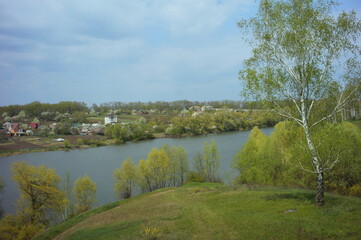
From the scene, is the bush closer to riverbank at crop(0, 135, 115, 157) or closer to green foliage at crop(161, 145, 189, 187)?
green foliage at crop(161, 145, 189, 187)

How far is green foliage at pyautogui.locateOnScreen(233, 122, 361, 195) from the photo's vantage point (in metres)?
13.2

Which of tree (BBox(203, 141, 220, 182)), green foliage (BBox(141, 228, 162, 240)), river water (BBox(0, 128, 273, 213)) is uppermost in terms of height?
green foliage (BBox(141, 228, 162, 240))

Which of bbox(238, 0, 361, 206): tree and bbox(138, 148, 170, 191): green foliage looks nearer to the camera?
bbox(238, 0, 361, 206): tree

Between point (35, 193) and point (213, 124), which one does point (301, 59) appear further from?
point (213, 124)

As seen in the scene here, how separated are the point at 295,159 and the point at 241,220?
4.37 metres

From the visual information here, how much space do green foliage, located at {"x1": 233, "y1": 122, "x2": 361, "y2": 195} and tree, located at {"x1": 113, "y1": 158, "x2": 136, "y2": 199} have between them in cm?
1440

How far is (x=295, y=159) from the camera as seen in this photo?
1352 cm

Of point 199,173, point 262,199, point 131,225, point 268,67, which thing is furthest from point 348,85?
point 199,173

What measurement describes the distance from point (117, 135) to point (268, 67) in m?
79.9

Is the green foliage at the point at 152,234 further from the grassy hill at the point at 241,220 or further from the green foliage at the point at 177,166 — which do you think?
the green foliage at the point at 177,166

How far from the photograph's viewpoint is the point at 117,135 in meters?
88.4

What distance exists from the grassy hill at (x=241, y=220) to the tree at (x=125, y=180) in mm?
17514

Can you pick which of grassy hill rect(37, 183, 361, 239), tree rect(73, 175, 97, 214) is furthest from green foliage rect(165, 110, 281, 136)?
grassy hill rect(37, 183, 361, 239)

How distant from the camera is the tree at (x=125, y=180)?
114 ft
